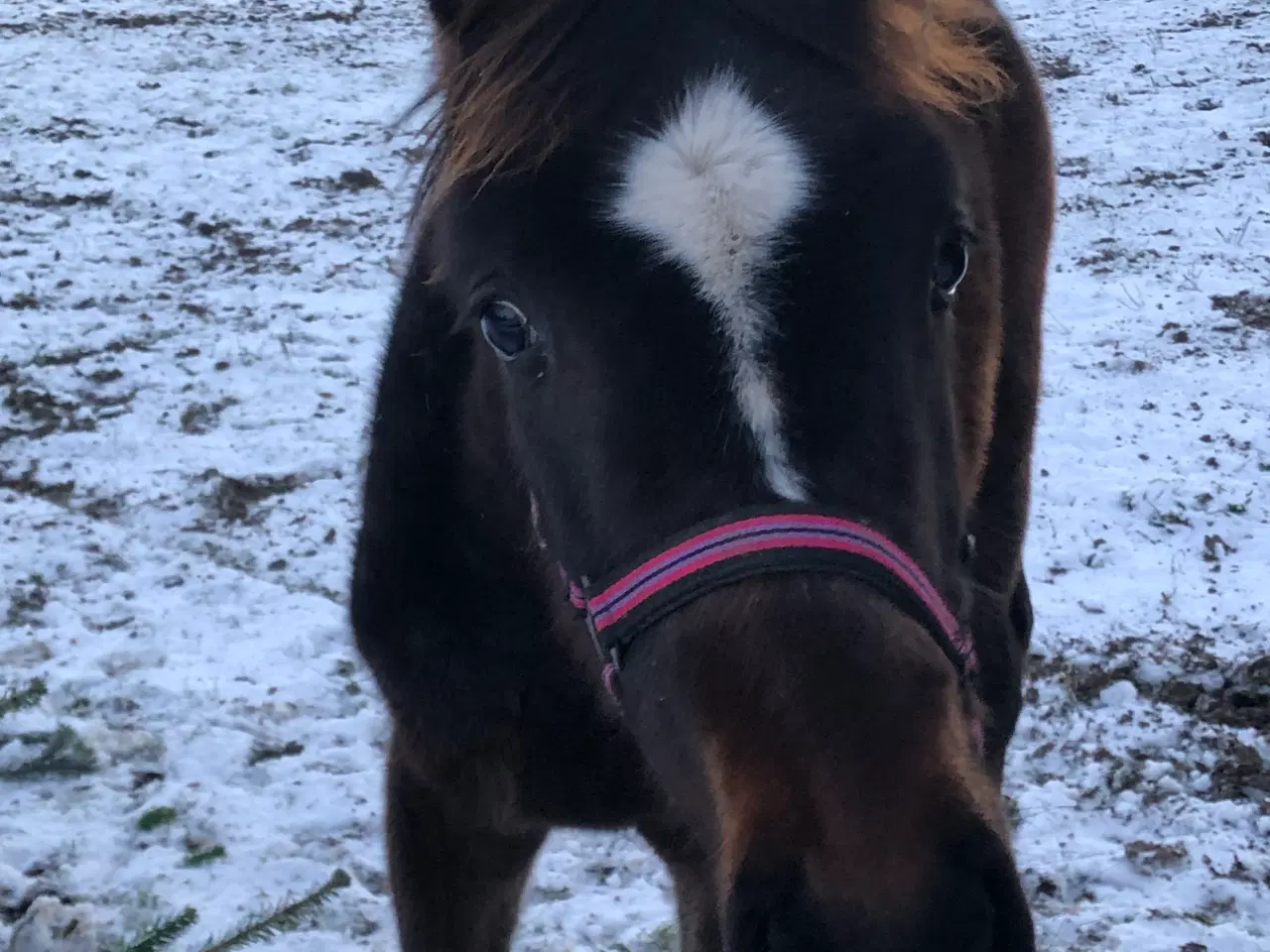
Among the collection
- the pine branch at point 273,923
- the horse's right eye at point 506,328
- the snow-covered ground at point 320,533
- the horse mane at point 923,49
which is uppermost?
the horse mane at point 923,49

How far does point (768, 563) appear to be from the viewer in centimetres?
120

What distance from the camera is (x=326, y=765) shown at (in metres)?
3.18

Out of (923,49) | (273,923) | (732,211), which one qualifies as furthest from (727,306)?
(273,923)

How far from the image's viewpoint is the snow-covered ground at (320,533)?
2852 mm

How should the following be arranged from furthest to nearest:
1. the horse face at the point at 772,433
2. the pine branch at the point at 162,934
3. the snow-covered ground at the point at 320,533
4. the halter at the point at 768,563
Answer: the snow-covered ground at the point at 320,533
the pine branch at the point at 162,934
the halter at the point at 768,563
the horse face at the point at 772,433

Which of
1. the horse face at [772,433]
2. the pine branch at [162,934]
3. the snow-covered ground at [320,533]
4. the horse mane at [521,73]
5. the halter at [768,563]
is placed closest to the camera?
the horse face at [772,433]

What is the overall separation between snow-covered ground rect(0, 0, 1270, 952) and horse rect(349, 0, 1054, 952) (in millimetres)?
556

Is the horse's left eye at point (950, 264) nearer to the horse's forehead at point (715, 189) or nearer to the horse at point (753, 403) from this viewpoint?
the horse at point (753, 403)

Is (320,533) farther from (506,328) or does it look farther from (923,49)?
(923,49)

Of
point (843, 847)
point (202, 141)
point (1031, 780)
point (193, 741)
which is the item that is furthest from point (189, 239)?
point (843, 847)

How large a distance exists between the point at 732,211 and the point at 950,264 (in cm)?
36

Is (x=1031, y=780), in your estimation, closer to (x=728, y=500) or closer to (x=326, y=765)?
(x=326, y=765)

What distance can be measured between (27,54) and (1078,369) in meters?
8.92

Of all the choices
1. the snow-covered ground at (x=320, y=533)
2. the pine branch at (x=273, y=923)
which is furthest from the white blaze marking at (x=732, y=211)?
the pine branch at (x=273, y=923)
